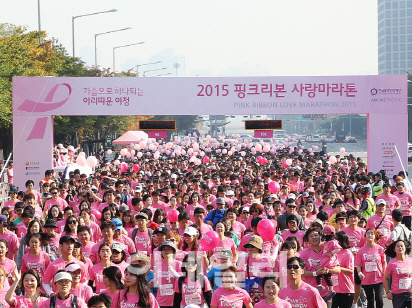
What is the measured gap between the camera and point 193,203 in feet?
39.9

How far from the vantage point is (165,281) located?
7289mm

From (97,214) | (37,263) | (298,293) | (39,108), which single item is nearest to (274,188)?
(97,214)

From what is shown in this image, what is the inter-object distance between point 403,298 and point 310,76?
14119 millimetres

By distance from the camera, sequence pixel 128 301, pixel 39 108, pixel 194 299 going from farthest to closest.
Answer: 1. pixel 39 108
2. pixel 194 299
3. pixel 128 301

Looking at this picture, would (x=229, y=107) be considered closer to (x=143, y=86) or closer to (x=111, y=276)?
(x=143, y=86)

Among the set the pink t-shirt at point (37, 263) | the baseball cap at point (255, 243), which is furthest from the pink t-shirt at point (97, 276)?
the baseball cap at point (255, 243)

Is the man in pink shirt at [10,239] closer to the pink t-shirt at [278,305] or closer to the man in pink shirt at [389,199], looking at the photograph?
the pink t-shirt at [278,305]

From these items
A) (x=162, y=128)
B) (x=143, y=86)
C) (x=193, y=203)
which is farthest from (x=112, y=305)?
(x=162, y=128)

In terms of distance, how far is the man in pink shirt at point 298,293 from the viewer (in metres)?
6.34

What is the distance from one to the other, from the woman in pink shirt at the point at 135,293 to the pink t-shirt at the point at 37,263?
216 centimetres

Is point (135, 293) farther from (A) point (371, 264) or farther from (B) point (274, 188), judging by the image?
(B) point (274, 188)

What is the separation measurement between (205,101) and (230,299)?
15.6 meters

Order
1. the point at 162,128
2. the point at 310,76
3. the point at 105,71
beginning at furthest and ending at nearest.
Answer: the point at 105,71
the point at 162,128
the point at 310,76

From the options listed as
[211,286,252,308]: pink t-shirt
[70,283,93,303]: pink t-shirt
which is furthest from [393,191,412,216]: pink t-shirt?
[70,283,93,303]: pink t-shirt
